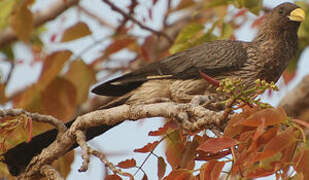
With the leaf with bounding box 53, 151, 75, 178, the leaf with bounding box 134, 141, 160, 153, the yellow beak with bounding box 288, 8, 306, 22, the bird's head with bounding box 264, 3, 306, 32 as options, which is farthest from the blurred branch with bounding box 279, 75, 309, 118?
the leaf with bounding box 134, 141, 160, 153

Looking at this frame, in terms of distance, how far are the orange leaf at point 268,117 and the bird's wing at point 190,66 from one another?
195cm

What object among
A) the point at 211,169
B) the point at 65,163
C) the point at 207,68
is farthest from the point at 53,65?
the point at 211,169

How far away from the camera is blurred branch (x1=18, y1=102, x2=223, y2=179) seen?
223 cm

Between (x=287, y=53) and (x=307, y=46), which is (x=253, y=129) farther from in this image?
(x=307, y=46)

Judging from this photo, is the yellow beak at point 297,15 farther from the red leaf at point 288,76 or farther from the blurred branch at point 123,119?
the blurred branch at point 123,119

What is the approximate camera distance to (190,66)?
12.7 feet

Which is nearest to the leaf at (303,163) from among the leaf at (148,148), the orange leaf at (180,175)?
the orange leaf at (180,175)

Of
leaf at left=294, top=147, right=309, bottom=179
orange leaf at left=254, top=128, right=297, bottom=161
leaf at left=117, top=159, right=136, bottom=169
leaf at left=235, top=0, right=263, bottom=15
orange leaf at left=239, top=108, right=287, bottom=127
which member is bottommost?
leaf at left=117, top=159, right=136, bottom=169

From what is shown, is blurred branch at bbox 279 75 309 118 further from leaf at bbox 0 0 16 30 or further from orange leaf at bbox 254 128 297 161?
orange leaf at bbox 254 128 297 161

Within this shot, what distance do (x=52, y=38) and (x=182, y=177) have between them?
338 cm

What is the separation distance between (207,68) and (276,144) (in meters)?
2.07

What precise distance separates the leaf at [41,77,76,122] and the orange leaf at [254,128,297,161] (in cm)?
228

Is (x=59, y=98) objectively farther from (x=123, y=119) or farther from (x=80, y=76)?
(x=123, y=119)

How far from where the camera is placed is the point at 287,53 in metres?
4.02
